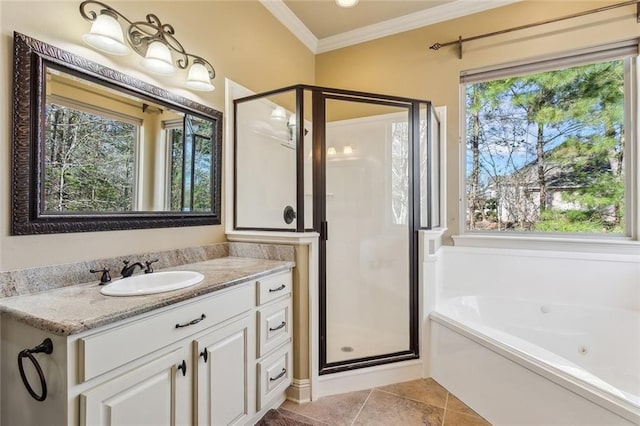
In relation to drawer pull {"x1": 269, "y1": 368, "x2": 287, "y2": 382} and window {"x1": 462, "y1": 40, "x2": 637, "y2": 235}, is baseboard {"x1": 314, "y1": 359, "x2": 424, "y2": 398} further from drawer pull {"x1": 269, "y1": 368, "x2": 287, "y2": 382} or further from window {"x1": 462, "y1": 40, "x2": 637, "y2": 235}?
window {"x1": 462, "y1": 40, "x2": 637, "y2": 235}

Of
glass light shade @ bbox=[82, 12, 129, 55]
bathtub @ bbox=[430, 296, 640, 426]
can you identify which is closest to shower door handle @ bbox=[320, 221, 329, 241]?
bathtub @ bbox=[430, 296, 640, 426]

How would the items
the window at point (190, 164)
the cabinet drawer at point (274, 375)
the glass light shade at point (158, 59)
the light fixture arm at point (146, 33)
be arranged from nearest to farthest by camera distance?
the light fixture arm at point (146, 33)
the glass light shade at point (158, 59)
the cabinet drawer at point (274, 375)
the window at point (190, 164)

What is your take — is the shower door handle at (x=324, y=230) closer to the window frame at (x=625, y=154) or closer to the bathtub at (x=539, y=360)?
the bathtub at (x=539, y=360)

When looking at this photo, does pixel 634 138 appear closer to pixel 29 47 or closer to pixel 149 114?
pixel 149 114

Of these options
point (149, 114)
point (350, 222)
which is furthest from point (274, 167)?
point (149, 114)

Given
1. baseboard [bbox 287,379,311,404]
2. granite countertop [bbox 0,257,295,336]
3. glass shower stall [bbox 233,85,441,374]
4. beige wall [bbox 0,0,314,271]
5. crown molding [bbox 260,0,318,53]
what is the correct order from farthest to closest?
crown molding [bbox 260,0,318,53] → glass shower stall [bbox 233,85,441,374] → baseboard [bbox 287,379,311,404] → beige wall [bbox 0,0,314,271] → granite countertop [bbox 0,257,295,336]

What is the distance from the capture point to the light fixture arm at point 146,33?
1342 millimetres

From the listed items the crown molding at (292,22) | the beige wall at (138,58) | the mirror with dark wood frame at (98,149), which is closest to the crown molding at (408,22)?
the crown molding at (292,22)

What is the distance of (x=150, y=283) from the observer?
1458 millimetres

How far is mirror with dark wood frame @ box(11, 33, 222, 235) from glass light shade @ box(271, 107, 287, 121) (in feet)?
1.82

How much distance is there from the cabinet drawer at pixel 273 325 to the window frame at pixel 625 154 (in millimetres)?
1654

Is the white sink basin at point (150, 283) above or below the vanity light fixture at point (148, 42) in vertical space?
below

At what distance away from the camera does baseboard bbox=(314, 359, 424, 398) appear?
6.54 ft

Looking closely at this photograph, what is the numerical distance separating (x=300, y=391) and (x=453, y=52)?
2953 mm
